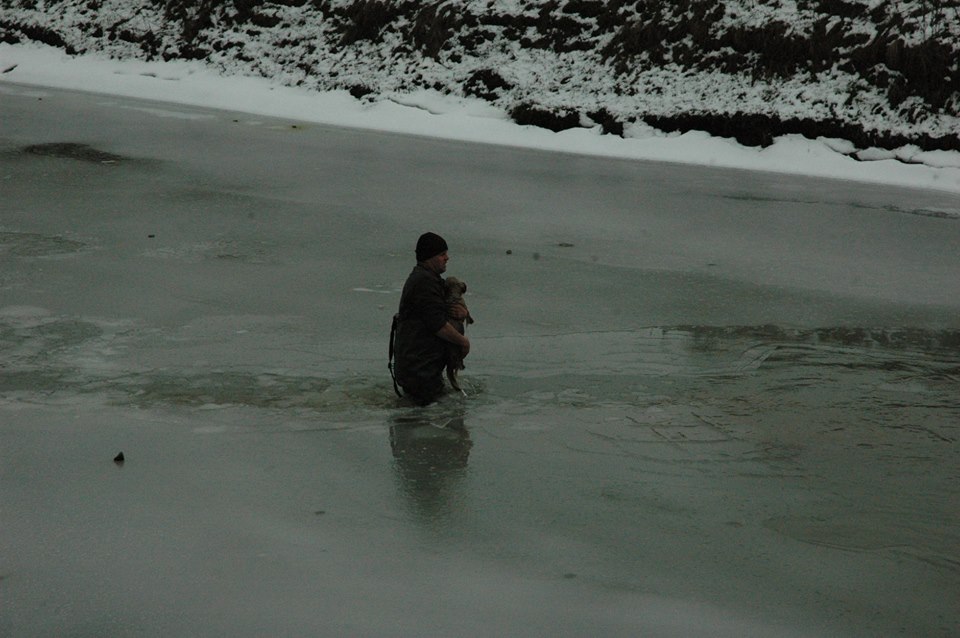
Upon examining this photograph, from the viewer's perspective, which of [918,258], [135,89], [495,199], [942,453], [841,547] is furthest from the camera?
[135,89]

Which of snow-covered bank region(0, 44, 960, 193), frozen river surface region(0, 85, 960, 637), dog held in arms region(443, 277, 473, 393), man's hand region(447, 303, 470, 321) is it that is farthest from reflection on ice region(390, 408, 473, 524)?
snow-covered bank region(0, 44, 960, 193)

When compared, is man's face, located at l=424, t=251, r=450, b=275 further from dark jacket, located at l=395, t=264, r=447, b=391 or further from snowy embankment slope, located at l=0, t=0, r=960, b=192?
snowy embankment slope, located at l=0, t=0, r=960, b=192

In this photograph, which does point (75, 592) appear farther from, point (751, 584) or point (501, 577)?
point (751, 584)

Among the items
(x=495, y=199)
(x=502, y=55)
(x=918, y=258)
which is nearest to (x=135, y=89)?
(x=502, y=55)

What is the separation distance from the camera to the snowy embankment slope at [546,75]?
61.6ft

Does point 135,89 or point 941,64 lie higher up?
point 941,64

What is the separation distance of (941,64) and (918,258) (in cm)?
935

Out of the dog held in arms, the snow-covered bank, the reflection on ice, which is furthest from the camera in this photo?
the snow-covered bank

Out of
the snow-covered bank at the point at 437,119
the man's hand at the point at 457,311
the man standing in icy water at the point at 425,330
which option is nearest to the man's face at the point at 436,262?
the man standing in icy water at the point at 425,330

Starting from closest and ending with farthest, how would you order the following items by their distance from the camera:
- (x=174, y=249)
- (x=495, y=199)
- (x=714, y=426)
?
1. (x=714, y=426)
2. (x=174, y=249)
3. (x=495, y=199)

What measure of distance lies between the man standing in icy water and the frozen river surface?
20 centimetres

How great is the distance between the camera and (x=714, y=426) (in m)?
6.39

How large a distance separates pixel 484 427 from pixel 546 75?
17876mm

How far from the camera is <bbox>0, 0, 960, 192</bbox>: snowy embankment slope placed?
61.6 ft
